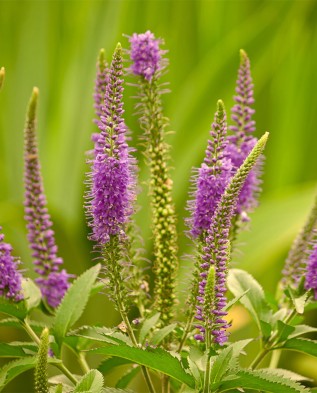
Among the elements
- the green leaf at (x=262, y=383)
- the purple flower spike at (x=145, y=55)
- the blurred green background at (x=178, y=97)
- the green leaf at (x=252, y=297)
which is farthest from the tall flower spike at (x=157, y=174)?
Result: the blurred green background at (x=178, y=97)

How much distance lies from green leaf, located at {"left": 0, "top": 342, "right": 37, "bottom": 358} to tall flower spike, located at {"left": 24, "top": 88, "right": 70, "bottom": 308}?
177 millimetres

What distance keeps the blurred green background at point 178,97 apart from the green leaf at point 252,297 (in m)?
1.45

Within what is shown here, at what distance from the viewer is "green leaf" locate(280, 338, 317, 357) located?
94 centimetres

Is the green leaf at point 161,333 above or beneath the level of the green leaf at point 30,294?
beneath

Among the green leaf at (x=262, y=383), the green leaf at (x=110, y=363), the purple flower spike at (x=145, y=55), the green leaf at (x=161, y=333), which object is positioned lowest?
the green leaf at (x=110, y=363)

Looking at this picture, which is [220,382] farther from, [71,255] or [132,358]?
[71,255]

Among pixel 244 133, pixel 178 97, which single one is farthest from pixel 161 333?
pixel 178 97

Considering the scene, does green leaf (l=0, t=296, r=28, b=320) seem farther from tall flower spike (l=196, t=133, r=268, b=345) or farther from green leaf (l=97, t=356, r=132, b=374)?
tall flower spike (l=196, t=133, r=268, b=345)

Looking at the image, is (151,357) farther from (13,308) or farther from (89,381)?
(13,308)

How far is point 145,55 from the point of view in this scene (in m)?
1.09

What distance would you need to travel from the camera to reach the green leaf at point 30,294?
0.99 m

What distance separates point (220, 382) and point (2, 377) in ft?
0.84

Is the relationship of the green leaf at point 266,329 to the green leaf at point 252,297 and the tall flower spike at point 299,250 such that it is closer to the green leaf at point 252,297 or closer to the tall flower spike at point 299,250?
the green leaf at point 252,297

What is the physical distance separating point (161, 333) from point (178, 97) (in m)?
2.62
